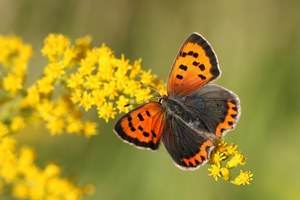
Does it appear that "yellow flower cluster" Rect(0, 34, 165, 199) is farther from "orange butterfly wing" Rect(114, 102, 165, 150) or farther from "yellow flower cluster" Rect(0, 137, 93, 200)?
"orange butterfly wing" Rect(114, 102, 165, 150)

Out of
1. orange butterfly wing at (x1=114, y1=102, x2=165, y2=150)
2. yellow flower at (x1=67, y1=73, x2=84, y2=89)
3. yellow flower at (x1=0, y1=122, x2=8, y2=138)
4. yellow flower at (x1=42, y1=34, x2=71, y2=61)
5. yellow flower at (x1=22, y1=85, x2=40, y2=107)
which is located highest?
yellow flower at (x1=42, y1=34, x2=71, y2=61)

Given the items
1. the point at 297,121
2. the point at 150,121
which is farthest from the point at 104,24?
the point at 150,121

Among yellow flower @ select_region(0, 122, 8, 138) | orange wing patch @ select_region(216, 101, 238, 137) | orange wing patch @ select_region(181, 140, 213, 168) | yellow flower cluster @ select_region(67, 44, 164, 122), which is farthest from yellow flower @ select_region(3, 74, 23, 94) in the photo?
orange wing patch @ select_region(216, 101, 238, 137)

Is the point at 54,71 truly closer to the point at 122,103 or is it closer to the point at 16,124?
the point at 16,124

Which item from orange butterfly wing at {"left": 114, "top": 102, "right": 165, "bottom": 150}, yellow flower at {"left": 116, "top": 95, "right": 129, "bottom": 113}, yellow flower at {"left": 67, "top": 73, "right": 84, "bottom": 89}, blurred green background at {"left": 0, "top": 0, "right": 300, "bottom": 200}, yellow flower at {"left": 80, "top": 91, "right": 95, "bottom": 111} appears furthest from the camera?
blurred green background at {"left": 0, "top": 0, "right": 300, "bottom": 200}

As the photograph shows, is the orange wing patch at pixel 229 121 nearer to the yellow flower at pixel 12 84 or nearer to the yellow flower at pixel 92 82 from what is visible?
the yellow flower at pixel 92 82

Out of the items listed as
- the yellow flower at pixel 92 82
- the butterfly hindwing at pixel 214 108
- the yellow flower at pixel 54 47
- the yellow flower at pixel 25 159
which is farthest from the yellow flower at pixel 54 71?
the butterfly hindwing at pixel 214 108

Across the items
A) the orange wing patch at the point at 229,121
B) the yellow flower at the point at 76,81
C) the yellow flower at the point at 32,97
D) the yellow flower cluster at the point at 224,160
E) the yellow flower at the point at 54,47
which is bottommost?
the yellow flower cluster at the point at 224,160

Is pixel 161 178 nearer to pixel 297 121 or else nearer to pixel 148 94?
pixel 297 121
